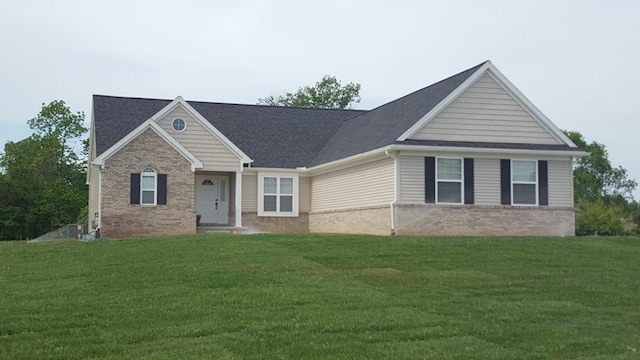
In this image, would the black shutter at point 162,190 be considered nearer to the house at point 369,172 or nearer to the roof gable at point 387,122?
the house at point 369,172

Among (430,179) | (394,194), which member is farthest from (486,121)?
(394,194)

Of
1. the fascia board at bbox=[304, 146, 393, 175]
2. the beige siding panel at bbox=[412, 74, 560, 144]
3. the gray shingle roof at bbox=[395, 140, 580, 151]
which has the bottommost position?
the fascia board at bbox=[304, 146, 393, 175]

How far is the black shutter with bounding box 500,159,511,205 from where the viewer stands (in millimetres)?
24297

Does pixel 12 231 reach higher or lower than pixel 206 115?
lower

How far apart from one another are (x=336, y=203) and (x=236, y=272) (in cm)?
1349

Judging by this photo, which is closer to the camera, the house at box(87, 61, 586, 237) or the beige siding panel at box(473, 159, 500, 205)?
the house at box(87, 61, 586, 237)

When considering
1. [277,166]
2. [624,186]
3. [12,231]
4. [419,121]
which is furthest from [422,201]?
[624,186]

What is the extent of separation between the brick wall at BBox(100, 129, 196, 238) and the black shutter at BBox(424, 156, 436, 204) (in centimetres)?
849

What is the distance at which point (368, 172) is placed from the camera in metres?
25.8

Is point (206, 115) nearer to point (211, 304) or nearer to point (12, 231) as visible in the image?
point (12, 231)

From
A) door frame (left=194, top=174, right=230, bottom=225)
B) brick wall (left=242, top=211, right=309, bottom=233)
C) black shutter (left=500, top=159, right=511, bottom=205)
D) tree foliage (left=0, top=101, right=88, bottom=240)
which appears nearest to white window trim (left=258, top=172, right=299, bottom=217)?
brick wall (left=242, top=211, right=309, bottom=233)

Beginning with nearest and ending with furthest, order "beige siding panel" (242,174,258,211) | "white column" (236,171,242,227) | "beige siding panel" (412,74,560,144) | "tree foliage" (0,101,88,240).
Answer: "beige siding panel" (412,74,560,144)
"white column" (236,171,242,227)
"beige siding panel" (242,174,258,211)
"tree foliage" (0,101,88,240)

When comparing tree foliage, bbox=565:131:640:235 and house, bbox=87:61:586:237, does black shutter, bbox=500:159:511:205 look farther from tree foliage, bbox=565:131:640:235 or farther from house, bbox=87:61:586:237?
tree foliage, bbox=565:131:640:235

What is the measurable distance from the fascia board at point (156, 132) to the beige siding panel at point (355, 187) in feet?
17.0
